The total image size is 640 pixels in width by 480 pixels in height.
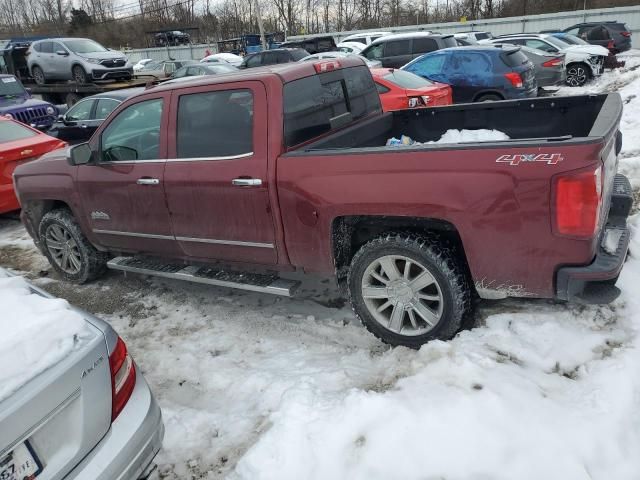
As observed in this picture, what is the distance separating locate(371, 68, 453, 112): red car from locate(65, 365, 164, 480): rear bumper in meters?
7.00

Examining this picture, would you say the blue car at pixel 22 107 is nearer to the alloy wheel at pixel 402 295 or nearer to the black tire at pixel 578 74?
the alloy wheel at pixel 402 295

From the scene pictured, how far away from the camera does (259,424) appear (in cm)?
298

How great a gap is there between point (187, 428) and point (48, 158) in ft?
11.5

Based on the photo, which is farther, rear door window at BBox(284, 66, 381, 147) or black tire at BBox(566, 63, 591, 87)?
black tire at BBox(566, 63, 591, 87)

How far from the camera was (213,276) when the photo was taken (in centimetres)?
426

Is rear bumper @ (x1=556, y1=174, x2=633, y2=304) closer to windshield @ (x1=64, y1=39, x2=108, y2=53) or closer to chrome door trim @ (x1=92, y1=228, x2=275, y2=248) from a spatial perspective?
chrome door trim @ (x1=92, y1=228, x2=275, y2=248)

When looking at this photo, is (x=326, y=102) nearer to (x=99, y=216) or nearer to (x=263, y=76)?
(x=263, y=76)

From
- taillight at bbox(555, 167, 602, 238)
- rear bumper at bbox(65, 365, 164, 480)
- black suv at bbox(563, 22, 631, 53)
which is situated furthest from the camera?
black suv at bbox(563, 22, 631, 53)

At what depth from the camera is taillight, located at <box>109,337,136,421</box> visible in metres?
2.29

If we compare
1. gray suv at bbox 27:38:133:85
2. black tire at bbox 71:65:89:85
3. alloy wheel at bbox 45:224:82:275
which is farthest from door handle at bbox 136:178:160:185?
black tire at bbox 71:65:89:85

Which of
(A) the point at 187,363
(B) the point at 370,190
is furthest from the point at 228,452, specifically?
(B) the point at 370,190

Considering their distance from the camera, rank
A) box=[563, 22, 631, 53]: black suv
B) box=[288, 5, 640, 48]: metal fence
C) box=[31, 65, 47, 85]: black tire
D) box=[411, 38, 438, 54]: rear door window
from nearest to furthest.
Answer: box=[411, 38, 438, 54]: rear door window
box=[31, 65, 47, 85]: black tire
box=[563, 22, 631, 53]: black suv
box=[288, 5, 640, 48]: metal fence

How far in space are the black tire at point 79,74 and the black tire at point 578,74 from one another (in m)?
15.4

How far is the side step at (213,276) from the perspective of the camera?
387cm
